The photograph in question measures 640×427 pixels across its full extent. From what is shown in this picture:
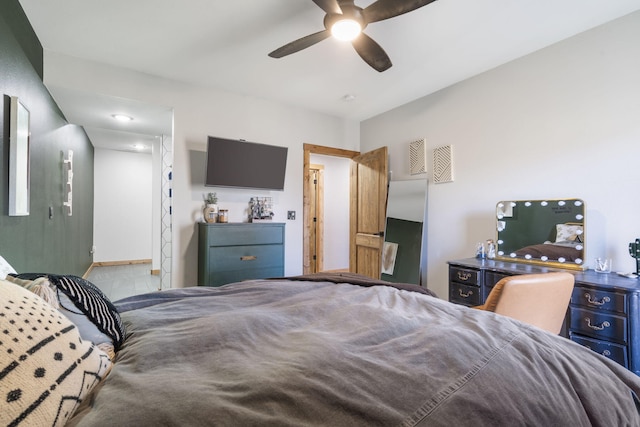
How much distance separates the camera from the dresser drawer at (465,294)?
247cm

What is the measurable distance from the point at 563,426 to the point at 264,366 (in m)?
0.73

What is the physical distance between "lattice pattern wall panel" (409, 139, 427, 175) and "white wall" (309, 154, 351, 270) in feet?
7.55

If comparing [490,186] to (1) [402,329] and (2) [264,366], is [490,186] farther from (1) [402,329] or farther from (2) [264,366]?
(2) [264,366]

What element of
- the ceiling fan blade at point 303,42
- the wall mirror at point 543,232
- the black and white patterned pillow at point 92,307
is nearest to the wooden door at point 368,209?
the wall mirror at point 543,232

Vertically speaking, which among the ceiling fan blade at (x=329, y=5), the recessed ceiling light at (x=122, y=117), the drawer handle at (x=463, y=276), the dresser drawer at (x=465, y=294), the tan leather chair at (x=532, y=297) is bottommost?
the dresser drawer at (x=465, y=294)

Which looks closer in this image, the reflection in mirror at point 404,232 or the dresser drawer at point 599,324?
the dresser drawer at point 599,324

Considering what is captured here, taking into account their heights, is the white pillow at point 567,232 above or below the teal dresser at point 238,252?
above

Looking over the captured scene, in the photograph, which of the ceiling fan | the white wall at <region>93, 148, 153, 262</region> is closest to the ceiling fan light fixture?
the ceiling fan

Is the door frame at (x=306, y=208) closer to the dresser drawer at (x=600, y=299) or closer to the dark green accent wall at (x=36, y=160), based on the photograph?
the dark green accent wall at (x=36, y=160)

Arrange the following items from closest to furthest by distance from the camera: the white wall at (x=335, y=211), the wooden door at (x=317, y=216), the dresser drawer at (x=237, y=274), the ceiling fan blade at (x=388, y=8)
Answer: the ceiling fan blade at (x=388, y=8), the dresser drawer at (x=237, y=274), the wooden door at (x=317, y=216), the white wall at (x=335, y=211)

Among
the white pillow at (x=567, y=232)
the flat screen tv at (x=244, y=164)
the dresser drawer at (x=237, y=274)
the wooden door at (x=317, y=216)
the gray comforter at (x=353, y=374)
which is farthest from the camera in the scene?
the wooden door at (x=317, y=216)

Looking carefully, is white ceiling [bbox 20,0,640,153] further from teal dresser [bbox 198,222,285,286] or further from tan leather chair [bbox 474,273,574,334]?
tan leather chair [bbox 474,273,574,334]

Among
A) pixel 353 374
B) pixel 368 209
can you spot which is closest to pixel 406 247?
pixel 368 209

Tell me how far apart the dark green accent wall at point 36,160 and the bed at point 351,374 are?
1.50 m
